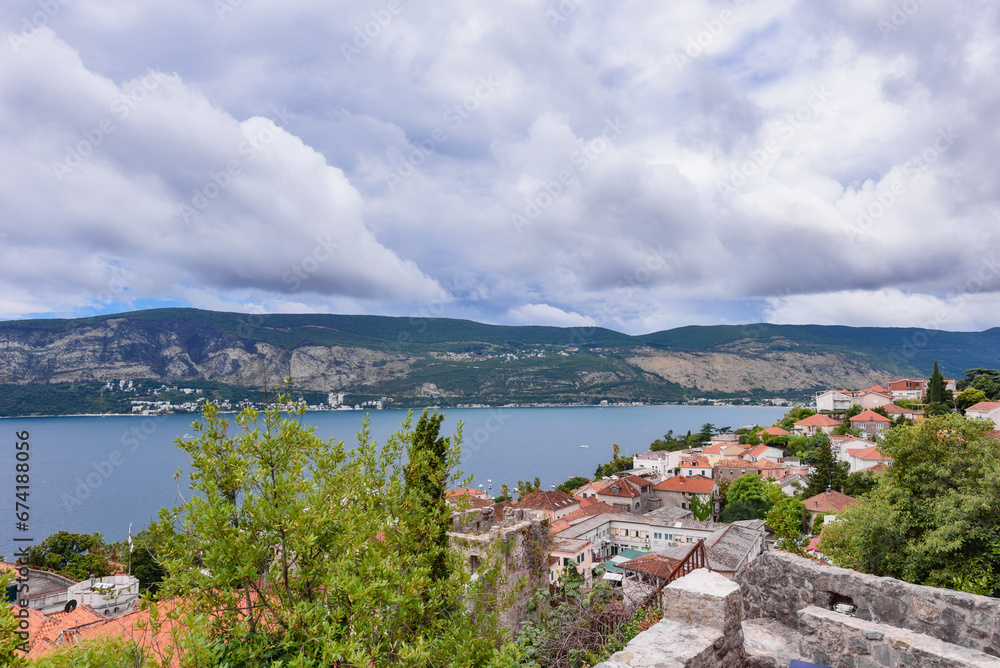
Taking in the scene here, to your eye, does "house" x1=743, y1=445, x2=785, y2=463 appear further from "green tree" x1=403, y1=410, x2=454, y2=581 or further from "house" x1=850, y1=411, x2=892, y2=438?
"green tree" x1=403, y1=410, x2=454, y2=581

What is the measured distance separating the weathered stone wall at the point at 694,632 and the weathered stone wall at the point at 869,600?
1.73m

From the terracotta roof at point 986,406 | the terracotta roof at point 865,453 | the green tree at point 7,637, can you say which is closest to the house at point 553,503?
the terracotta roof at point 865,453

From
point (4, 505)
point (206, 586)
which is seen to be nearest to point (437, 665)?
point (206, 586)

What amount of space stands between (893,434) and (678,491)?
1685 inches

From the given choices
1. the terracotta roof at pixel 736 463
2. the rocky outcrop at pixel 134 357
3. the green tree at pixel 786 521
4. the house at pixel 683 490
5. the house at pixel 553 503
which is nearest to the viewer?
the green tree at pixel 786 521

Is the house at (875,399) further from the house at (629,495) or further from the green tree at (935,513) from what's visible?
the green tree at (935,513)

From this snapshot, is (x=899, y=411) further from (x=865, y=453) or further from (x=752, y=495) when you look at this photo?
(x=752, y=495)

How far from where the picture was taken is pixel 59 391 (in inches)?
5719

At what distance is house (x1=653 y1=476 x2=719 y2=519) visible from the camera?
5077cm

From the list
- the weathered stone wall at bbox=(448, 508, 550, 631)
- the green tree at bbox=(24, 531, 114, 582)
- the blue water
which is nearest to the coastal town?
the weathered stone wall at bbox=(448, 508, 550, 631)

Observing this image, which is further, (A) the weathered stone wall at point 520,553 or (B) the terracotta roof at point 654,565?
(B) the terracotta roof at point 654,565

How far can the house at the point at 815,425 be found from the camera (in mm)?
67750

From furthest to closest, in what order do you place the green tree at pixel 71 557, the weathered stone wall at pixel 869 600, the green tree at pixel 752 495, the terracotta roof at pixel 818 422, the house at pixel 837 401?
the house at pixel 837 401
the terracotta roof at pixel 818 422
the green tree at pixel 752 495
the green tree at pixel 71 557
the weathered stone wall at pixel 869 600

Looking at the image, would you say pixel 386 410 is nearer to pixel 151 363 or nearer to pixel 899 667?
pixel 151 363
